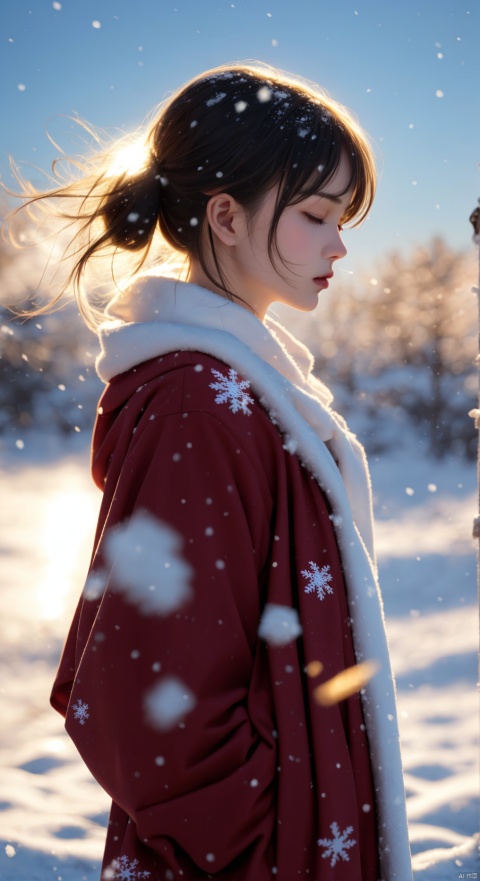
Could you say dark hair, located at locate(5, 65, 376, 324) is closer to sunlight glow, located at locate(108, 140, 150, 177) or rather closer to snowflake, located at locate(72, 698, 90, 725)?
sunlight glow, located at locate(108, 140, 150, 177)

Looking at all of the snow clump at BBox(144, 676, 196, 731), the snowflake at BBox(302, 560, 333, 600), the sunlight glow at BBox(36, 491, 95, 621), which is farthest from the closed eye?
the sunlight glow at BBox(36, 491, 95, 621)

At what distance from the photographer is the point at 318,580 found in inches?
56.0

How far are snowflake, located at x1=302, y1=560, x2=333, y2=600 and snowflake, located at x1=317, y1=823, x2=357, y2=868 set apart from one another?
1.24 feet

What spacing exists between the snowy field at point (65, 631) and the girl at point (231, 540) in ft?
7.39

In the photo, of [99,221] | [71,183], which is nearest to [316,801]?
[99,221]

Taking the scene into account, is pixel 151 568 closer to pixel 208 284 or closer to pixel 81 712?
pixel 81 712

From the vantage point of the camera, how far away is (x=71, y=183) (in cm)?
182

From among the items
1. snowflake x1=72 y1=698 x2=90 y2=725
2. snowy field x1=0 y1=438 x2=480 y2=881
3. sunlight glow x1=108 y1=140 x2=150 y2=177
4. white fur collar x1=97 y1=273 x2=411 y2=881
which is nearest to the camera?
snowflake x1=72 y1=698 x2=90 y2=725

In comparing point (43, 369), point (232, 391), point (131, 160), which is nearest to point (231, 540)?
point (232, 391)

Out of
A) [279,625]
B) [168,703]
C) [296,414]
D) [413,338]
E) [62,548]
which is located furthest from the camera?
[413,338]

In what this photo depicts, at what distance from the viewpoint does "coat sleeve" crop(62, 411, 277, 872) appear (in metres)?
1.23

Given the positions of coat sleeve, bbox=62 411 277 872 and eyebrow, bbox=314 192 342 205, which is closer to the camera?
coat sleeve, bbox=62 411 277 872

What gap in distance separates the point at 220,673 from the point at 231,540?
21 centimetres

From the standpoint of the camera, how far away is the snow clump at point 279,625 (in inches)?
52.4
